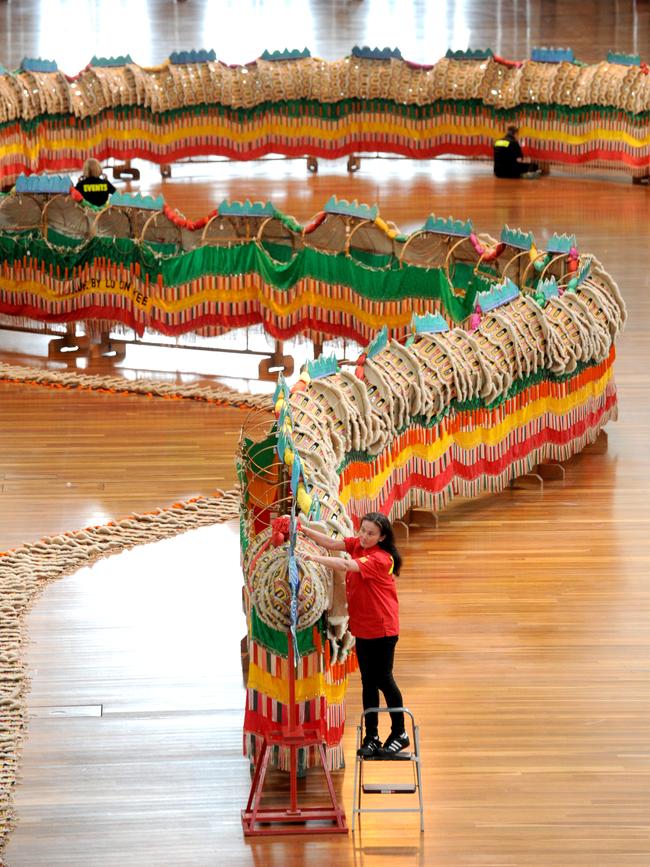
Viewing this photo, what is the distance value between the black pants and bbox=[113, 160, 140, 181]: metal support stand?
13.8 metres

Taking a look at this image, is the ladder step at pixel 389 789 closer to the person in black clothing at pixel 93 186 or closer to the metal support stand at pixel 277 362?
the metal support stand at pixel 277 362

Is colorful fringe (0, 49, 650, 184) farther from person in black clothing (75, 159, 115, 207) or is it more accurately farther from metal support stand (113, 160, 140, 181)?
person in black clothing (75, 159, 115, 207)

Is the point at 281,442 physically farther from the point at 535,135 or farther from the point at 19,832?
the point at 535,135

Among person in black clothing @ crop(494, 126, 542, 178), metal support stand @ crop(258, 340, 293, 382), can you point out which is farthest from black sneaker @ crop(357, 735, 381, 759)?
person in black clothing @ crop(494, 126, 542, 178)

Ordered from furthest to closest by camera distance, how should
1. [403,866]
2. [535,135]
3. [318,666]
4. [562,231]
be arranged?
[535,135]
[562,231]
[318,666]
[403,866]

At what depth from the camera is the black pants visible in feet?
22.3

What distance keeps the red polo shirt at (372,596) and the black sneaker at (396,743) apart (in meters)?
0.44

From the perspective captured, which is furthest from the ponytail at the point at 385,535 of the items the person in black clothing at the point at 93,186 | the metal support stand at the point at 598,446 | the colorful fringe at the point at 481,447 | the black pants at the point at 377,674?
the person in black clothing at the point at 93,186

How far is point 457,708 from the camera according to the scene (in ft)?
24.7

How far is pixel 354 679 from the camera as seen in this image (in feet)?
25.8

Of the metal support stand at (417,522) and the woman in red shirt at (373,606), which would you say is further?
the metal support stand at (417,522)

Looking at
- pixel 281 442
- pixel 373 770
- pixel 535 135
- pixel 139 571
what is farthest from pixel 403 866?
pixel 535 135

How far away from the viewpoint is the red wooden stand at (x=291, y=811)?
6520 millimetres

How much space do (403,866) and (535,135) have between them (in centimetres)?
1459
